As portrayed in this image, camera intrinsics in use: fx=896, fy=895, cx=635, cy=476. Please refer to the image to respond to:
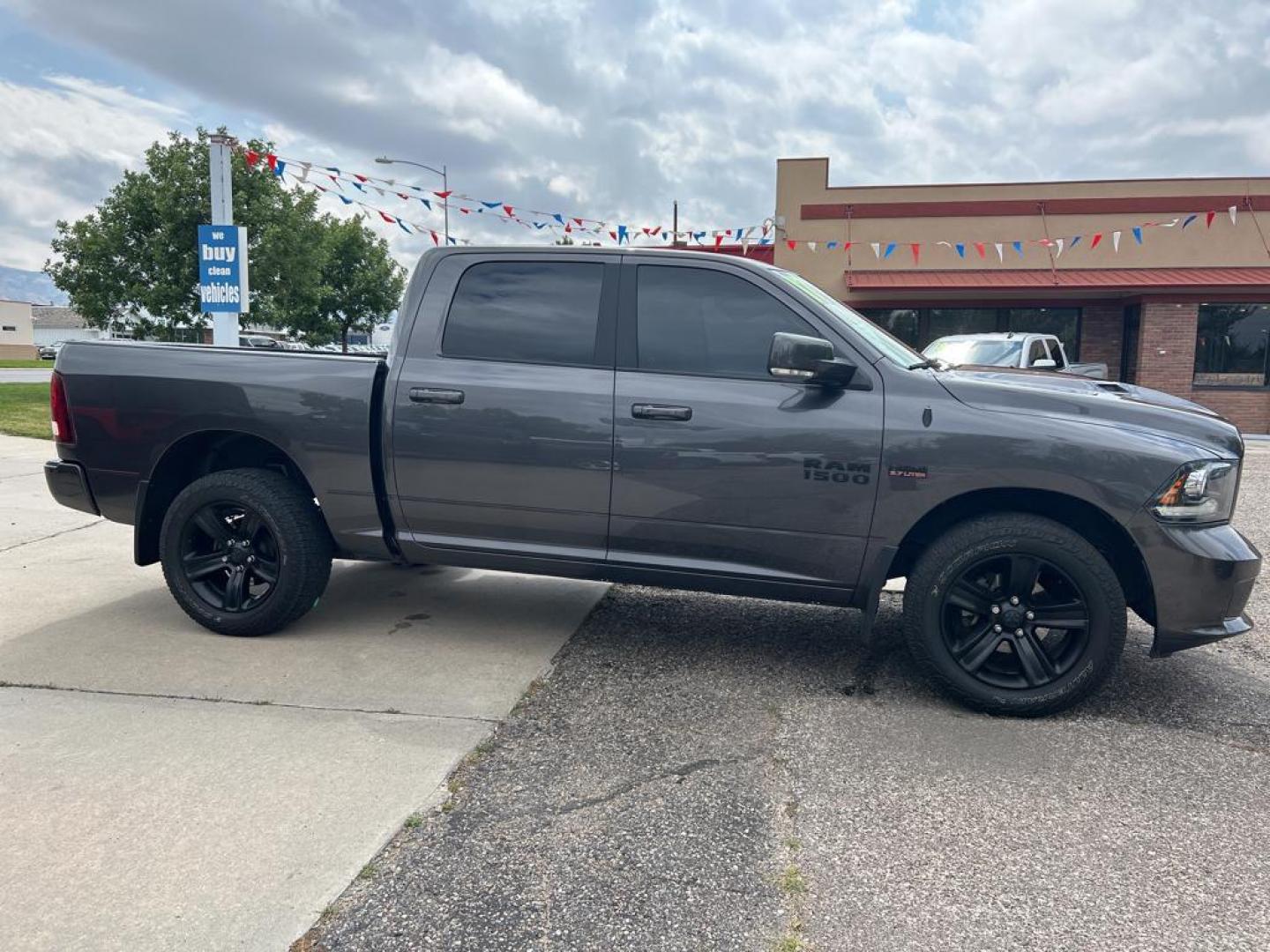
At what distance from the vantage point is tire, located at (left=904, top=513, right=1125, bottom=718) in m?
3.55

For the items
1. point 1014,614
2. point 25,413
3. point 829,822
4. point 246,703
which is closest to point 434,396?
point 246,703

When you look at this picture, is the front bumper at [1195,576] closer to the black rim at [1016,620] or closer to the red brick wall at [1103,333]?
the black rim at [1016,620]

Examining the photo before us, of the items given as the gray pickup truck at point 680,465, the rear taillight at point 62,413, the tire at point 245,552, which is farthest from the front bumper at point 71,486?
the tire at point 245,552

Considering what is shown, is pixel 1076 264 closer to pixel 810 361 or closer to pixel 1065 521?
pixel 1065 521

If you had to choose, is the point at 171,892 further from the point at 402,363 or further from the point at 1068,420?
the point at 1068,420

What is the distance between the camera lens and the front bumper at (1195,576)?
346cm

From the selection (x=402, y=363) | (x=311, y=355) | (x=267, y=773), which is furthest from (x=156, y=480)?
(x=267, y=773)

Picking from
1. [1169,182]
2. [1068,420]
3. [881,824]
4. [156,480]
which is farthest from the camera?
[1169,182]

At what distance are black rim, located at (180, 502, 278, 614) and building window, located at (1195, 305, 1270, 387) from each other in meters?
20.3

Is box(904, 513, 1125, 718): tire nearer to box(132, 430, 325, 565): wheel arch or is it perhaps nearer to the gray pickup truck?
the gray pickup truck

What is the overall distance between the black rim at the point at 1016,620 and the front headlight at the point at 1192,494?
45cm

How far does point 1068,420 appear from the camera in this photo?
3.57m

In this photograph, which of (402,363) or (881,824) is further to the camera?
(402,363)

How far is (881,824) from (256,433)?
3303 millimetres
